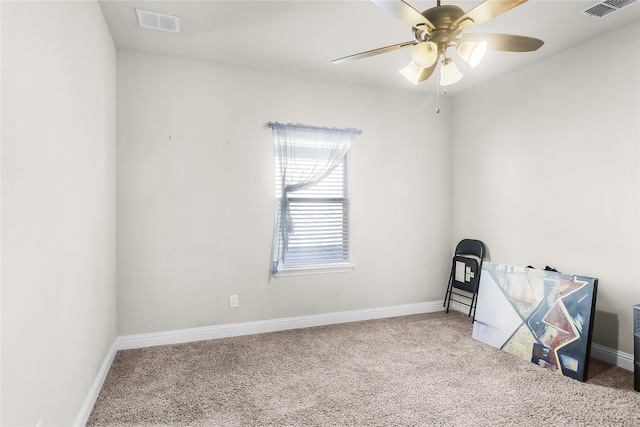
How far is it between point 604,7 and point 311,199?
277 centimetres

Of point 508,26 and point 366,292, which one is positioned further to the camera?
point 366,292

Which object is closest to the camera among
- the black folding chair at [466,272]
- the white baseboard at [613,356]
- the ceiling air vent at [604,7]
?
the ceiling air vent at [604,7]

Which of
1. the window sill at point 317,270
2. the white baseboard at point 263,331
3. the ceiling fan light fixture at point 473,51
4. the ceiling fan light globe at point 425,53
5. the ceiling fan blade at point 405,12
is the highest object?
the ceiling fan blade at point 405,12

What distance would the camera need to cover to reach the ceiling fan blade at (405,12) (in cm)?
168

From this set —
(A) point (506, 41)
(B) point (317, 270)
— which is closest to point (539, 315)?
(B) point (317, 270)

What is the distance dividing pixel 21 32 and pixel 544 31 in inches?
132

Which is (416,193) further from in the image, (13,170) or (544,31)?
(13,170)

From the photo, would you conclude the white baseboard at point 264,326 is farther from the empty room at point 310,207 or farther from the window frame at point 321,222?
the window frame at point 321,222

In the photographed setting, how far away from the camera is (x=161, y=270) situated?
336 centimetres

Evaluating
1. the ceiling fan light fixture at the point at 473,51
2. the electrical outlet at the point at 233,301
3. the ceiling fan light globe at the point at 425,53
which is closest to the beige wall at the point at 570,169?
the ceiling fan light fixture at the point at 473,51

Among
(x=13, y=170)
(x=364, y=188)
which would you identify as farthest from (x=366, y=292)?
(x=13, y=170)

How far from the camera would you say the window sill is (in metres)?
3.77

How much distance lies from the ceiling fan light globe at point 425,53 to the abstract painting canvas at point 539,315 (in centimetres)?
208

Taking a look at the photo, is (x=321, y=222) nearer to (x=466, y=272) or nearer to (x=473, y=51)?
(x=466, y=272)
